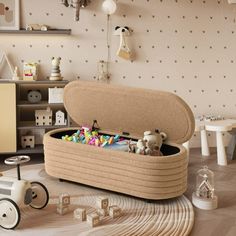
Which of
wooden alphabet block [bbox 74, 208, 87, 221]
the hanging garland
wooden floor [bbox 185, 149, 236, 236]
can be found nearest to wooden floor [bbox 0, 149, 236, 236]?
wooden floor [bbox 185, 149, 236, 236]

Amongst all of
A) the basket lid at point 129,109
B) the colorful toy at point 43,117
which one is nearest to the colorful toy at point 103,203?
the basket lid at point 129,109

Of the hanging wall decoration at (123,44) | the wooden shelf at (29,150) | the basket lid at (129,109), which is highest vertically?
the hanging wall decoration at (123,44)

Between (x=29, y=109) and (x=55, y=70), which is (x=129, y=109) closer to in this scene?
(x=55, y=70)

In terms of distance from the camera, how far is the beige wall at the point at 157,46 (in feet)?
13.2

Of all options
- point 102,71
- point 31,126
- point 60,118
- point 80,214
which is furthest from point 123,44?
point 80,214

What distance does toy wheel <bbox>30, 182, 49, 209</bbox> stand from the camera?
2471mm

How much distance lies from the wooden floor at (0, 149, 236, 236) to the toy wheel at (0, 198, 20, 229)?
3.48 ft

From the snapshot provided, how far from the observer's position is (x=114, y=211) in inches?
94.0

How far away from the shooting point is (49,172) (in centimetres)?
301

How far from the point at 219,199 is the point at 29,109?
2.28m

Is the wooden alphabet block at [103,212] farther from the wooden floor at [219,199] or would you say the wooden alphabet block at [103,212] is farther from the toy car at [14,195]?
the wooden floor at [219,199]

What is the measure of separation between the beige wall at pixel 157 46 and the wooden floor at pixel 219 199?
889 mm

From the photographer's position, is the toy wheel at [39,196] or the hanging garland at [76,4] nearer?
the toy wheel at [39,196]

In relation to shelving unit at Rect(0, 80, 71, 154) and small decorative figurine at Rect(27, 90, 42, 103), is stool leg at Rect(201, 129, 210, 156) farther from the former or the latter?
small decorative figurine at Rect(27, 90, 42, 103)
